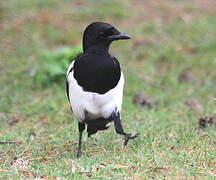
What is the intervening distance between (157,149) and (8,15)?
264 inches

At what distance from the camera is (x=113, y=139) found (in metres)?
5.27

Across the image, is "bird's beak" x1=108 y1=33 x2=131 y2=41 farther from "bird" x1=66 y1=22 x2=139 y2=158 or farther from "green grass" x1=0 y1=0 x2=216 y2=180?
"green grass" x1=0 y1=0 x2=216 y2=180

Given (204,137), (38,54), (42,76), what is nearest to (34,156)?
(204,137)

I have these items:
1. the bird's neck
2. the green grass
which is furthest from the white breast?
the green grass

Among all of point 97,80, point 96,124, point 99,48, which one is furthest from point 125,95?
point 97,80

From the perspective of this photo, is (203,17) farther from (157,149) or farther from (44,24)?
(157,149)

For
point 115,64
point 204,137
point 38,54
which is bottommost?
point 38,54

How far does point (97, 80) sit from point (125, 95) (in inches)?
120

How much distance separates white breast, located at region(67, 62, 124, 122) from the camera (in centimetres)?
457

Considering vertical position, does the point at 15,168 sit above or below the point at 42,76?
above

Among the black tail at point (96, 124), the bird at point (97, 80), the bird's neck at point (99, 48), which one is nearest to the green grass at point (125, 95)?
the black tail at point (96, 124)

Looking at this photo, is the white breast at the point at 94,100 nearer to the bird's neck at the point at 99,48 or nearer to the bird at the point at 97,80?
the bird at the point at 97,80

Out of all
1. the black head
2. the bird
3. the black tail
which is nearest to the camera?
the bird

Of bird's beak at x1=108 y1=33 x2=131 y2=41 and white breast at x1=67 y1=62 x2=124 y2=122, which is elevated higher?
bird's beak at x1=108 y1=33 x2=131 y2=41
